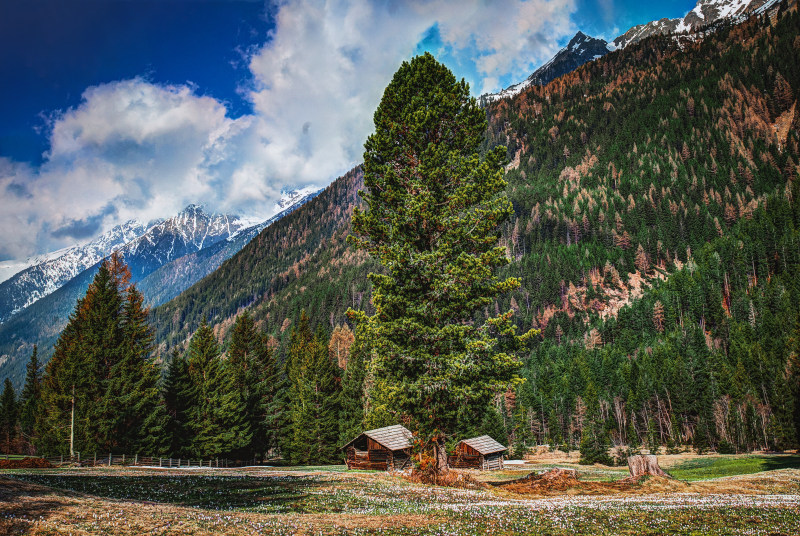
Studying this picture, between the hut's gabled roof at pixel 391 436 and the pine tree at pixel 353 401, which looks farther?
the pine tree at pixel 353 401

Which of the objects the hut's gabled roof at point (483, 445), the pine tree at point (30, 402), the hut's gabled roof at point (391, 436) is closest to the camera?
the hut's gabled roof at point (391, 436)

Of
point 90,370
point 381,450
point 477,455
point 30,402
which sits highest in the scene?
point 90,370

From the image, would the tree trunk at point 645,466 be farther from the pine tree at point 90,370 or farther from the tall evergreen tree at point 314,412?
the tall evergreen tree at point 314,412

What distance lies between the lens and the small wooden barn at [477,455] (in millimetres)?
57625

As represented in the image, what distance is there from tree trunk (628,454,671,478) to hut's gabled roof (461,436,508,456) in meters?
35.2

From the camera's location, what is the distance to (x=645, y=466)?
24141 millimetres

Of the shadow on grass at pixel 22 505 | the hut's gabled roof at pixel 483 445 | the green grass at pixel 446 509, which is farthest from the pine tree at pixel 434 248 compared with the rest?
the hut's gabled roof at pixel 483 445

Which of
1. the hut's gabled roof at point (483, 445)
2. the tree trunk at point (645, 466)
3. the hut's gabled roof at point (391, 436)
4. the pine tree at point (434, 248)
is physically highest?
the pine tree at point (434, 248)

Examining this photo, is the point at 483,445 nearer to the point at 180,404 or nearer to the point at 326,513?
the point at 180,404

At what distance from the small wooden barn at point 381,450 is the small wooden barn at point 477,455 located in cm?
927

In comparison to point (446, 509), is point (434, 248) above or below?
above

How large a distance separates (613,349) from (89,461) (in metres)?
144

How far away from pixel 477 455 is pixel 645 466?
119 ft

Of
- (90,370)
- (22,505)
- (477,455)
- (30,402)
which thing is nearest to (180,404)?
(90,370)
